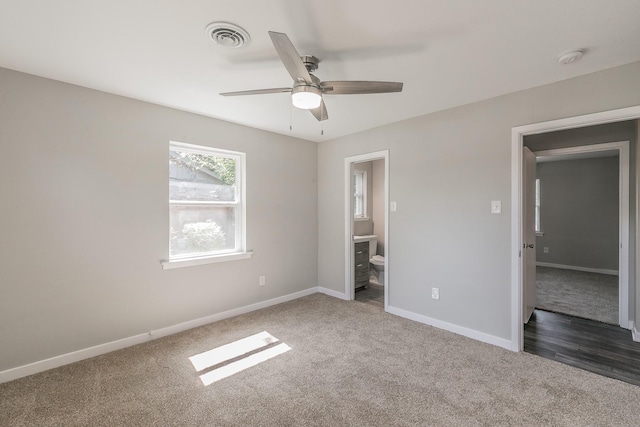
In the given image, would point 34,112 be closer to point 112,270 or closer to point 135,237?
point 135,237

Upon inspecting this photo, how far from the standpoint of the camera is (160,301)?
9.96 feet

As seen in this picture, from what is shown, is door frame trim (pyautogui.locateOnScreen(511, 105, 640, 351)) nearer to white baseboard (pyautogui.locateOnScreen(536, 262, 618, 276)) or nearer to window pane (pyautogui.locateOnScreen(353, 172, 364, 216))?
window pane (pyautogui.locateOnScreen(353, 172, 364, 216))

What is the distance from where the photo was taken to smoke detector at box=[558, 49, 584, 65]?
2.03m

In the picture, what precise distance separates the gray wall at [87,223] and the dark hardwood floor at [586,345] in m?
3.49

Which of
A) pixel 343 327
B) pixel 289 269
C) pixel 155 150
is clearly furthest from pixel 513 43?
pixel 289 269

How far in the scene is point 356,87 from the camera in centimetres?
187

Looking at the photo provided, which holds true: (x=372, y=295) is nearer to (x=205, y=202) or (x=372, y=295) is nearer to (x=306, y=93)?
(x=205, y=202)

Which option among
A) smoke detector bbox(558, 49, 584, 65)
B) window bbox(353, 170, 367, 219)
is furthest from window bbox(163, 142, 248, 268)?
smoke detector bbox(558, 49, 584, 65)

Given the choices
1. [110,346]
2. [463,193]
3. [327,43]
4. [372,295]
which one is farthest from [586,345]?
[110,346]

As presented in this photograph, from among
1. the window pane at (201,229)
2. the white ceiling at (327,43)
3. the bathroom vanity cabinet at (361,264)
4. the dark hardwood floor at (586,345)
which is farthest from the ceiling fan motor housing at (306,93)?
the bathroom vanity cabinet at (361,264)

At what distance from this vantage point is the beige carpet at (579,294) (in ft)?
12.2

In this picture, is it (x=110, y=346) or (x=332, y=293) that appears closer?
(x=110, y=346)

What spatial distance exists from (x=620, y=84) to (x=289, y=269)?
3957 millimetres

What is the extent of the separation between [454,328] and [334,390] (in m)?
1.71
